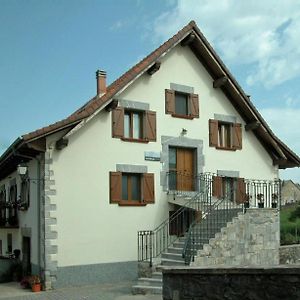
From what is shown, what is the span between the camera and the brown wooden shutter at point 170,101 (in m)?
17.9

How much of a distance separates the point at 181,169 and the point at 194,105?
8.13 feet

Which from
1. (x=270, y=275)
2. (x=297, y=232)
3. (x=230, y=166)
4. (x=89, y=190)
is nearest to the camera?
(x=270, y=275)

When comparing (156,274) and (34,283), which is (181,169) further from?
(34,283)

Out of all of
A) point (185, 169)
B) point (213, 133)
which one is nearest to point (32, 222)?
point (185, 169)

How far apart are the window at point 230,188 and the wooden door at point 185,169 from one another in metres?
0.93

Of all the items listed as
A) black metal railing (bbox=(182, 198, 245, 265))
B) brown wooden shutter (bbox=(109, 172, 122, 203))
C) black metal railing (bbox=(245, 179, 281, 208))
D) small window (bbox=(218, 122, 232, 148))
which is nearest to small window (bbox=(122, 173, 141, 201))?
brown wooden shutter (bbox=(109, 172, 122, 203))

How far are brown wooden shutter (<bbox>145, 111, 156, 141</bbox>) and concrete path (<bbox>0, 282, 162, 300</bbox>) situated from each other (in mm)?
5084

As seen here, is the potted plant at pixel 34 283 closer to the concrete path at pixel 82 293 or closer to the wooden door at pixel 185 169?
the concrete path at pixel 82 293

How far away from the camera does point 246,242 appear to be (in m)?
15.1

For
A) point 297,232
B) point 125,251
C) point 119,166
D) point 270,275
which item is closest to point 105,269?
point 125,251

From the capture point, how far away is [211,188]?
18.4 metres

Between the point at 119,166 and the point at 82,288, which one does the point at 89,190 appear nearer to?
the point at 119,166

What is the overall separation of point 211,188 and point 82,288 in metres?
6.25

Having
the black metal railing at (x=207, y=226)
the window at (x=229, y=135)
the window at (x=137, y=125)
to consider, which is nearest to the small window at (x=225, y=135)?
the window at (x=229, y=135)
